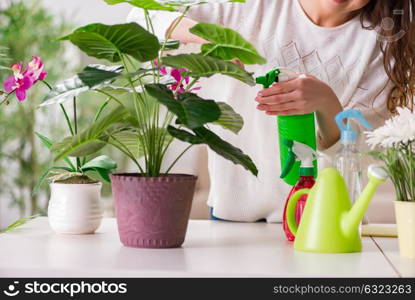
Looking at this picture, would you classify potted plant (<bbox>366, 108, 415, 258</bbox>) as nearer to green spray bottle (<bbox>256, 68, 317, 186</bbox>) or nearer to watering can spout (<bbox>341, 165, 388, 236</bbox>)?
watering can spout (<bbox>341, 165, 388, 236</bbox>)

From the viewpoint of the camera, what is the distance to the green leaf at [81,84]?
1030 mm

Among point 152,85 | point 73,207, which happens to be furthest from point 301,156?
point 73,207

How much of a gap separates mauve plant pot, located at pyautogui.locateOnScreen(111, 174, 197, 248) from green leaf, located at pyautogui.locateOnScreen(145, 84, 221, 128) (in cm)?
17

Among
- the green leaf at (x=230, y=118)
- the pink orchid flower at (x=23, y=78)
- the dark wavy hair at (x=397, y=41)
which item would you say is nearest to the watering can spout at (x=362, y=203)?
the green leaf at (x=230, y=118)

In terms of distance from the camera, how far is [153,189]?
3.85ft

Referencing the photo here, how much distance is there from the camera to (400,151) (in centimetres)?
110

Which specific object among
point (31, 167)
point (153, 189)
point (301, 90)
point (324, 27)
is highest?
point (324, 27)

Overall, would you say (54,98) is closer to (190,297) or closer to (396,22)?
(190,297)

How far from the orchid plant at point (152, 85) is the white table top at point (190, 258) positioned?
163 mm

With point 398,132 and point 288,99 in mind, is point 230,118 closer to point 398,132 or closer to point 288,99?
point 288,99

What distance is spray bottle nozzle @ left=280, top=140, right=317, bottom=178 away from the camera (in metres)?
1.28

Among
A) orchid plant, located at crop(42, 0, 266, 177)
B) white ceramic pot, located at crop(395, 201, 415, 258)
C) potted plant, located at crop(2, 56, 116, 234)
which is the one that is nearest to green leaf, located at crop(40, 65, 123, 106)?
orchid plant, located at crop(42, 0, 266, 177)

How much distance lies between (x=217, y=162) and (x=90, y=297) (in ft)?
3.30

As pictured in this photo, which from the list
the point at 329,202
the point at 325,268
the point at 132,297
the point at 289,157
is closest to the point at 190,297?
the point at 132,297
